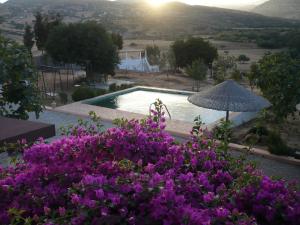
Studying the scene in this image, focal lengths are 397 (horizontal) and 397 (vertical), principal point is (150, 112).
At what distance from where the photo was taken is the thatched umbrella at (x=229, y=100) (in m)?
9.73

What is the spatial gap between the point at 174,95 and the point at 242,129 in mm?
7028

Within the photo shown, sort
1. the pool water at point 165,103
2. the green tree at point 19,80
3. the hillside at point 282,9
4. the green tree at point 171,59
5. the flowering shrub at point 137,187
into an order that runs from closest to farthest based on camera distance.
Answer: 1. the flowering shrub at point 137,187
2. the green tree at point 19,80
3. the pool water at point 165,103
4. the green tree at point 171,59
5. the hillside at point 282,9

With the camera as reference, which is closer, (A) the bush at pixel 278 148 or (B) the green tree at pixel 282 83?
(A) the bush at pixel 278 148

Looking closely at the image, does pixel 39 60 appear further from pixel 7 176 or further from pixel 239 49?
pixel 239 49

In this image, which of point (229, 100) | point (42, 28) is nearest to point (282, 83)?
point (229, 100)

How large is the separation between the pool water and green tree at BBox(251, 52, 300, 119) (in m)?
3.80

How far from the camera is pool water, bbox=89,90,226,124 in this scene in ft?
50.9

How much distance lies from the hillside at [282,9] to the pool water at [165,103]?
124575 millimetres

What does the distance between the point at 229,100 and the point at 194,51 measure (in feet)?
70.9

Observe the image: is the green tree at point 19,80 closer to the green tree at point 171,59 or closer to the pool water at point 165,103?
the pool water at point 165,103

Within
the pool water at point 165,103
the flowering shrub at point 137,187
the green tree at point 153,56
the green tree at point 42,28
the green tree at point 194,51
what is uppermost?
the green tree at point 42,28

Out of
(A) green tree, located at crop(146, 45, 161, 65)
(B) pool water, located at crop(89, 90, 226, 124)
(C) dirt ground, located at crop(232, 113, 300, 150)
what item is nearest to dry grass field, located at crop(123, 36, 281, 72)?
(A) green tree, located at crop(146, 45, 161, 65)

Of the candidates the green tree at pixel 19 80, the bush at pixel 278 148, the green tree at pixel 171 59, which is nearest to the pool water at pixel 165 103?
the bush at pixel 278 148

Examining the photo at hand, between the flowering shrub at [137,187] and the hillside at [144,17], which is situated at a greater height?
the hillside at [144,17]
